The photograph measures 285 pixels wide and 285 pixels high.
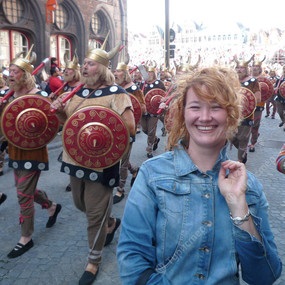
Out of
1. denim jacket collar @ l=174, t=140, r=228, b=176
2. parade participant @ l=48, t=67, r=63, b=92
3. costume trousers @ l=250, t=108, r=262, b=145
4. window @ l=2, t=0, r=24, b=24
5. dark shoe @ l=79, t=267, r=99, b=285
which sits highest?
window @ l=2, t=0, r=24, b=24

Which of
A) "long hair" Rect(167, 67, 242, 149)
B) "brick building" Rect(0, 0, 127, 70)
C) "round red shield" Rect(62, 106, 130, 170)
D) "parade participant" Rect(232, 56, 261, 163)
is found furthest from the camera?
"brick building" Rect(0, 0, 127, 70)

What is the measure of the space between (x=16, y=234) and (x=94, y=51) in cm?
218

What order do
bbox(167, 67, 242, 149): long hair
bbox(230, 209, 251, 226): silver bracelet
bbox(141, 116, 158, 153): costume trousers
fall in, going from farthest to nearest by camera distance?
bbox(141, 116, 158, 153): costume trousers < bbox(167, 67, 242, 149): long hair < bbox(230, 209, 251, 226): silver bracelet

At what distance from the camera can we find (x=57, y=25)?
17500 mm

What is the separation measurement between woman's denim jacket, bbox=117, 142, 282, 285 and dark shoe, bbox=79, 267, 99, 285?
1894 millimetres

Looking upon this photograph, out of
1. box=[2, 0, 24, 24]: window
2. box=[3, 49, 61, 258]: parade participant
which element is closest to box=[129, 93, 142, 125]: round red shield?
box=[3, 49, 61, 258]: parade participant

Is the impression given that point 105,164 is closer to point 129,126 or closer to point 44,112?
point 129,126

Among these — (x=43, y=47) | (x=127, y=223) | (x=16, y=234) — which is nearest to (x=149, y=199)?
(x=127, y=223)

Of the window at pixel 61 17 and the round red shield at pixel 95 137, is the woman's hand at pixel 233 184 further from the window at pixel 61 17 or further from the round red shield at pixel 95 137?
the window at pixel 61 17

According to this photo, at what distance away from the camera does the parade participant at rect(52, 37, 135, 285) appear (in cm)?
314

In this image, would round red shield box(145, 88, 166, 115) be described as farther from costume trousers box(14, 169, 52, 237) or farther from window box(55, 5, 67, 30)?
window box(55, 5, 67, 30)

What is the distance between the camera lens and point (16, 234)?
162 inches

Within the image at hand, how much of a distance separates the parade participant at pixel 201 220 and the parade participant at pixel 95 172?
1710mm

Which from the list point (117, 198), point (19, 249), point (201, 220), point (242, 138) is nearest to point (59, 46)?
point (242, 138)
